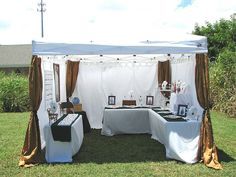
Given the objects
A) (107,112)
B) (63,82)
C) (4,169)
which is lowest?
(4,169)

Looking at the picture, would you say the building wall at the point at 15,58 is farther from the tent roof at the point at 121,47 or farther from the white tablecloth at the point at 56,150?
the tent roof at the point at 121,47

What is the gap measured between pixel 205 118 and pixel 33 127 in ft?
9.40

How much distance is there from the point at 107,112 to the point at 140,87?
75.8 inches

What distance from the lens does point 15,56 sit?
30.1 metres

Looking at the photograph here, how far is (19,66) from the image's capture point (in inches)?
1141

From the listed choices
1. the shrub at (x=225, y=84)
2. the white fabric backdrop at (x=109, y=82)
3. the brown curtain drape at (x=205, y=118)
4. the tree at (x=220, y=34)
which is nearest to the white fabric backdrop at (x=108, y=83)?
the white fabric backdrop at (x=109, y=82)

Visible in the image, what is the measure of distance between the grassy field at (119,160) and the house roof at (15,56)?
20.6 metres

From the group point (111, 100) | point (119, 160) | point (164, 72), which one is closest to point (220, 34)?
point (164, 72)

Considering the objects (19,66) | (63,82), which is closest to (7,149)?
(63,82)

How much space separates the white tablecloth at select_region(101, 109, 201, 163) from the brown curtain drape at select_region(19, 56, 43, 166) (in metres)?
2.22

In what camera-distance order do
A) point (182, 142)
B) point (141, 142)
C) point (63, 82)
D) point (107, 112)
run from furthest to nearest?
point (63, 82) → point (107, 112) → point (141, 142) → point (182, 142)

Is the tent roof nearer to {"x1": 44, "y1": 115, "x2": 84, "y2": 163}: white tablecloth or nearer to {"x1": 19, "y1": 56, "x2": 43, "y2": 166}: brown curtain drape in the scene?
{"x1": 19, "y1": 56, "x2": 43, "y2": 166}: brown curtain drape

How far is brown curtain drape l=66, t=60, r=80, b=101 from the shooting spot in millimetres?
10203

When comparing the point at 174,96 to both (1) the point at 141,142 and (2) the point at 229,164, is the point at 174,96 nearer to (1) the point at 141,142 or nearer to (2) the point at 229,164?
(1) the point at 141,142
